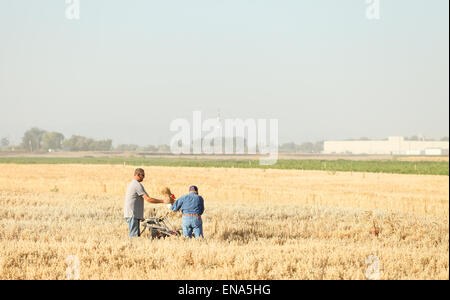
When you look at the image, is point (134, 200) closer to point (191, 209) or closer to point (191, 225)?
A: point (191, 209)

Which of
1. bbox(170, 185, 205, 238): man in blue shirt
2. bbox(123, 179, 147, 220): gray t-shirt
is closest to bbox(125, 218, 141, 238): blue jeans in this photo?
bbox(123, 179, 147, 220): gray t-shirt

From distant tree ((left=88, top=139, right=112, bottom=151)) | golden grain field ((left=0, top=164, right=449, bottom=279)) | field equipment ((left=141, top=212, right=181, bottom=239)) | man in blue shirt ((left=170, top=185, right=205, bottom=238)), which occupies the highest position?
distant tree ((left=88, top=139, right=112, bottom=151))

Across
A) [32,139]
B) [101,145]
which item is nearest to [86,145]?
[101,145]

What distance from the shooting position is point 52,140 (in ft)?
574

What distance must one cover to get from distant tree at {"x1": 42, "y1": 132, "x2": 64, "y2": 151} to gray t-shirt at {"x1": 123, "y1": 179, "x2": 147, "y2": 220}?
158 m

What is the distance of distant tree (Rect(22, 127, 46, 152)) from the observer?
139m

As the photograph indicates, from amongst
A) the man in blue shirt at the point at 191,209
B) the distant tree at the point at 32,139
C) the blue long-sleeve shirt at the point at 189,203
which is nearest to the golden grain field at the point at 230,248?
the man in blue shirt at the point at 191,209

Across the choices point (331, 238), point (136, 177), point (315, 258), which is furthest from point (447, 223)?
point (136, 177)

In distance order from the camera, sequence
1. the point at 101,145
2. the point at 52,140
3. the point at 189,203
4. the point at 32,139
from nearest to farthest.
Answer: the point at 189,203
the point at 32,139
the point at 52,140
the point at 101,145

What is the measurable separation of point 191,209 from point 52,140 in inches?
6695

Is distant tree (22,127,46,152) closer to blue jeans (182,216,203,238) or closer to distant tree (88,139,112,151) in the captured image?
distant tree (88,139,112,151)

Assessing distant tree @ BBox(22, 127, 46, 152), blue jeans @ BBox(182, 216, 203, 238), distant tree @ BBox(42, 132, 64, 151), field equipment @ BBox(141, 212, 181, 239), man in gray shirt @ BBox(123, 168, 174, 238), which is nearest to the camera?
man in gray shirt @ BBox(123, 168, 174, 238)

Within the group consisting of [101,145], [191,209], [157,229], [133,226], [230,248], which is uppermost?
[101,145]

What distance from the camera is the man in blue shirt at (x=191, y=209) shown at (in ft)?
42.7
